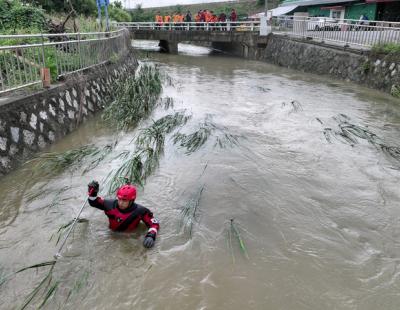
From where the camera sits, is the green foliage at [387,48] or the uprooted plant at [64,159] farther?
the green foliage at [387,48]

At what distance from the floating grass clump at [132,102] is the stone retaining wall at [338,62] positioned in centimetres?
750

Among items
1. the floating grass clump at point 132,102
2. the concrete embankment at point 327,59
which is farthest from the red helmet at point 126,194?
the concrete embankment at point 327,59

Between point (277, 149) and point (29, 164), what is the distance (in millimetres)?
4406

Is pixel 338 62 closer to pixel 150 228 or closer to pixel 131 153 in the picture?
pixel 131 153

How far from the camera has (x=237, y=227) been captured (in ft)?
14.4

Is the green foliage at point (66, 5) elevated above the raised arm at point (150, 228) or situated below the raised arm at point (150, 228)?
above

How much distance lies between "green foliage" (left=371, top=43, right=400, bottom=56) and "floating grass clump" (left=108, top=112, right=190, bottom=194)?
7.70m

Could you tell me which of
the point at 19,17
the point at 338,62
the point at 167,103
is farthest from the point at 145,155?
the point at 338,62

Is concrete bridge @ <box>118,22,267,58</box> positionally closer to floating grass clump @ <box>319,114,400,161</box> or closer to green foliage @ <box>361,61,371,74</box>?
green foliage @ <box>361,61,371,74</box>

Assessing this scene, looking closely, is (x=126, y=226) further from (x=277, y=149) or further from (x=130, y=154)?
(x=277, y=149)

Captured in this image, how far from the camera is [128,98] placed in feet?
30.2

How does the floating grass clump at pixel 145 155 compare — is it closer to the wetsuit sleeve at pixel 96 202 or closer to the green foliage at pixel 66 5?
the wetsuit sleeve at pixel 96 202

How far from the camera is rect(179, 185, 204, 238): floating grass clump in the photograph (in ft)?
14.3

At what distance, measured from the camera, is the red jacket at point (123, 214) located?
13.6ft
